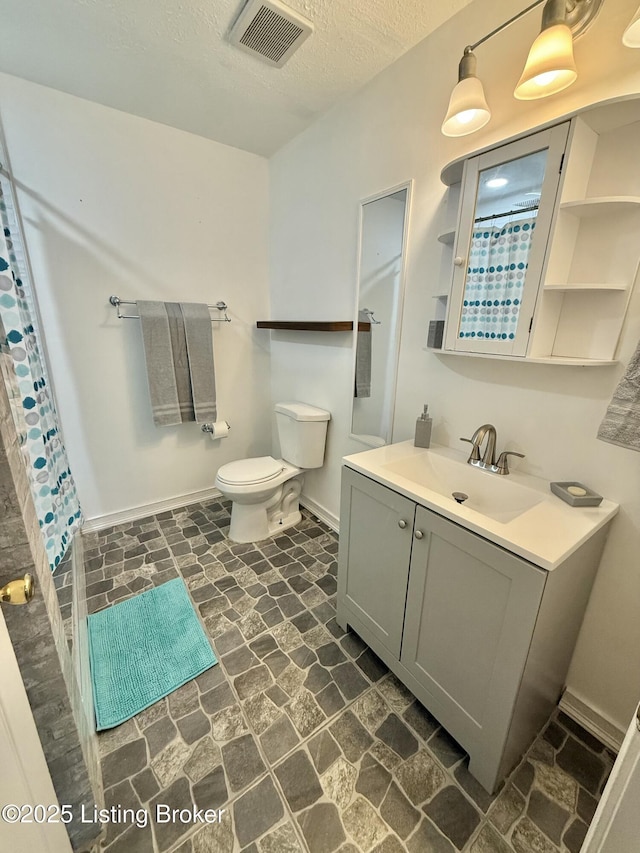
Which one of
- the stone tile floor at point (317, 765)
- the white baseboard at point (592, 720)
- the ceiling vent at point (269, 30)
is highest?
the ceiling vent at point (269, 30)

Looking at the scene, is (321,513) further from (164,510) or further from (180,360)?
(180,360)

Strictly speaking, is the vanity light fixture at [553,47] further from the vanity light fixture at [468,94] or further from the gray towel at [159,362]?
the gray towel at [159,362]

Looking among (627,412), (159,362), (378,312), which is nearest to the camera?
(627,412)

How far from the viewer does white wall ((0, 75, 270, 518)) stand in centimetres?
183

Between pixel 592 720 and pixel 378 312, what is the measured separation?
1906mm

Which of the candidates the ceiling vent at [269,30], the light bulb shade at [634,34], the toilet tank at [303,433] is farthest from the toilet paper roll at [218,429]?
the light bulb shade at [634,34]

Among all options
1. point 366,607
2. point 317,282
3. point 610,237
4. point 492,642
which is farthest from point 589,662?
point 317,282

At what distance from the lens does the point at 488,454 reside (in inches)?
52.4

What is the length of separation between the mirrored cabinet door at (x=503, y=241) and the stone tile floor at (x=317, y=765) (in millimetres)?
1392

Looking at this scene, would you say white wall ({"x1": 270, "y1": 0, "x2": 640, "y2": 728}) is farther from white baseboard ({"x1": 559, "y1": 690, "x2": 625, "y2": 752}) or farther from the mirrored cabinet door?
the mirrored cabinet door

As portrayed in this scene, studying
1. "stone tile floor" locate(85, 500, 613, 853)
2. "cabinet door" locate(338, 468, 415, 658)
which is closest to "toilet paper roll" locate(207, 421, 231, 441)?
"stone tile floor" locate(85, 500, 613, 853)

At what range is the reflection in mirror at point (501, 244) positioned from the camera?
108 cm

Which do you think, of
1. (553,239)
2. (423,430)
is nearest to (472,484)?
(423,430)

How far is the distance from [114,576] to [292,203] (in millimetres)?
2574
